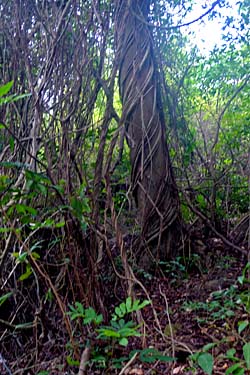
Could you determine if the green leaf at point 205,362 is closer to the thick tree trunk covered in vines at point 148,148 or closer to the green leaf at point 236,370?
the green leaf at point 236,370

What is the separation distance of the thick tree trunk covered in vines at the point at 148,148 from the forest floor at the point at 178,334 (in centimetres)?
26

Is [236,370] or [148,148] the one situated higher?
[148,148]

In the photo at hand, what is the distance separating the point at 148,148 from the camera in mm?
3127

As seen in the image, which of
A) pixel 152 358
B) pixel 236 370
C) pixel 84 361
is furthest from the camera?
pixel 84 361

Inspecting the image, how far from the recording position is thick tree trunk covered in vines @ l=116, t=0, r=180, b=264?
2.96 m

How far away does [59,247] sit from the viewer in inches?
92.3

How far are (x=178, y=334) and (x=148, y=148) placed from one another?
1.44m

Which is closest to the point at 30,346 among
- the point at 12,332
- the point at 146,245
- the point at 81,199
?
the point at 12,332

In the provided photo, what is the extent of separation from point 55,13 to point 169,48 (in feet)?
4.88

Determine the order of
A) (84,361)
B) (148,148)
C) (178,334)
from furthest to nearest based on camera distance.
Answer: (148,148) → (178,334) → (84,361)

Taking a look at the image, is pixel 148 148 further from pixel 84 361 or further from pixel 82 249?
pixel 84 361

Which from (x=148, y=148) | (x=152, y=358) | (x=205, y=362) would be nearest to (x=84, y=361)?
(x=152, y=358)

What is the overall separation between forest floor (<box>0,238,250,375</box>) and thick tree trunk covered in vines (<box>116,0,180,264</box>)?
0.26 m

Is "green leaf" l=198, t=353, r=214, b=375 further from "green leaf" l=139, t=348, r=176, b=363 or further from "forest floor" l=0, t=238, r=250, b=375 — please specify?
"green leaf" l=139, t=348, r=176, b=363
